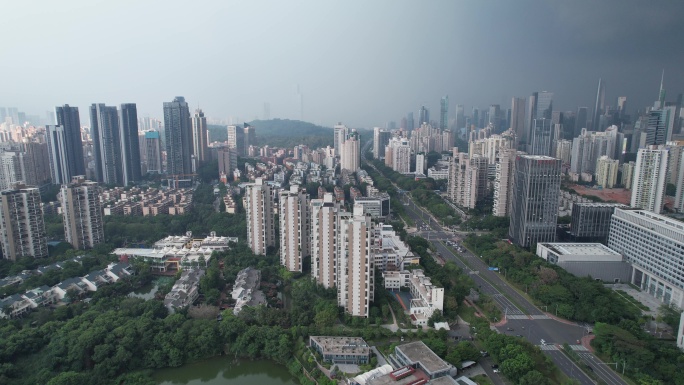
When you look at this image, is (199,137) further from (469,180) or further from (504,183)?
(504,183)

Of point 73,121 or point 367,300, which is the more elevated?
point 73,121

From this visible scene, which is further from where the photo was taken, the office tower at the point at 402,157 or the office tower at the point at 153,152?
the office tower at the point at 402,157

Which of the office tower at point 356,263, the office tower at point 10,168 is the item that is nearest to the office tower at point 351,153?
the office tower at point 10,168

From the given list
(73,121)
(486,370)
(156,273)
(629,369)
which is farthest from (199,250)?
(73,121)

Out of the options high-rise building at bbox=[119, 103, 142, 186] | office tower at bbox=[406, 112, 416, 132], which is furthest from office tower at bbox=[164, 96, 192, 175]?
office tower at bbox=[406, 112, 416, 132]

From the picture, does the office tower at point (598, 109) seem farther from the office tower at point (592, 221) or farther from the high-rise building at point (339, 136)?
the high-rise building at point (339, 136)

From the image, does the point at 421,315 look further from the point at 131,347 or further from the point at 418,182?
the point at 418,182

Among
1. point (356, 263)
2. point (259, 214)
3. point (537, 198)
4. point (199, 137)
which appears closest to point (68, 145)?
point (199, 137)
